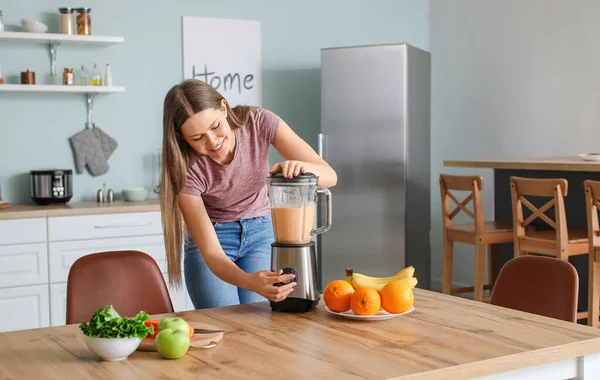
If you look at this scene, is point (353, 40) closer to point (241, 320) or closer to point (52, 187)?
point (52, 187)

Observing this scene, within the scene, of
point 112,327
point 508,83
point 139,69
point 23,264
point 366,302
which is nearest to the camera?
point 112,327

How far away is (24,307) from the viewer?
4.03 m

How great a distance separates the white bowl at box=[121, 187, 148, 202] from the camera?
181 inches

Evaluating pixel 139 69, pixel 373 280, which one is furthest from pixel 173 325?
pixel 139 69

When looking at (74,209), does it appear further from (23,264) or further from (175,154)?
(175,154)

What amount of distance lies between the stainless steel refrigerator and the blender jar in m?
3.02

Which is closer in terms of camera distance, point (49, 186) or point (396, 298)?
point (396, 298)

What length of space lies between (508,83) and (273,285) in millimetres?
3807

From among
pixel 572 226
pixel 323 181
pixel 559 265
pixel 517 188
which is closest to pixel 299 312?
pixel 323 181

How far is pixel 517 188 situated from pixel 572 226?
17.4 inches

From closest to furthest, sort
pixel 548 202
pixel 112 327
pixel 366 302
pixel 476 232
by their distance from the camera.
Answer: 1. pixel 112 327
2. pixel 366 302
3. pixel 548 202
4. pixel 476 232

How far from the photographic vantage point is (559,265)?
215 cm

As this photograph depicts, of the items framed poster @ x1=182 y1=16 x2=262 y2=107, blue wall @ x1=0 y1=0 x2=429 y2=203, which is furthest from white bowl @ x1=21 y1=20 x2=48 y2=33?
framed poster @ x1=182 y1=16 x2=262 y2=107

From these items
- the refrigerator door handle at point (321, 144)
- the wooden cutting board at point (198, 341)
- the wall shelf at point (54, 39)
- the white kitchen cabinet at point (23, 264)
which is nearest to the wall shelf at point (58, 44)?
the wall shelf at point (54, 39)
